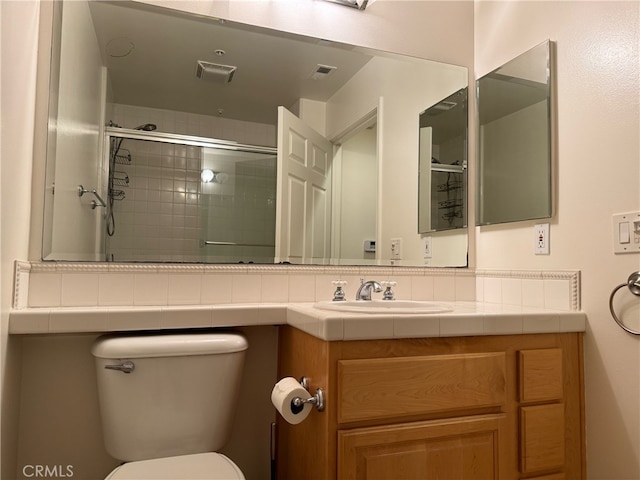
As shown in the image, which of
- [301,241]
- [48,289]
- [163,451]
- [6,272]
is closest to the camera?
[6,272]

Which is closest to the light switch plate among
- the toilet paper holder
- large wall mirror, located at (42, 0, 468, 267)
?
large wall mirror, located at (42, 0, 468, 267)

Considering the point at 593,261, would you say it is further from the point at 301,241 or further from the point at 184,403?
the point at 184,403

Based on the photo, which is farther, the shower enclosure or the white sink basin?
the shower enclosure

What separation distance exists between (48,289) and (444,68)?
5.72ft

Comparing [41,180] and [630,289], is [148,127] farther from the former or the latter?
[630,289]

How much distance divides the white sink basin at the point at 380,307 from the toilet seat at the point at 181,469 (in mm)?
505

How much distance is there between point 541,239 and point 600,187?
276 millimetres

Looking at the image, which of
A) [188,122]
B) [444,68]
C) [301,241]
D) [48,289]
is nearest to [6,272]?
[48,289]

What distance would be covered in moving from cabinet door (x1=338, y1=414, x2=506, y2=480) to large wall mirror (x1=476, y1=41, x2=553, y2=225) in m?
0.79

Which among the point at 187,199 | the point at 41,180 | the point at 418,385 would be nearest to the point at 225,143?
the point at 187,199

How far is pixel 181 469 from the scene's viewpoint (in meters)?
1.18

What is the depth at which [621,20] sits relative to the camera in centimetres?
132

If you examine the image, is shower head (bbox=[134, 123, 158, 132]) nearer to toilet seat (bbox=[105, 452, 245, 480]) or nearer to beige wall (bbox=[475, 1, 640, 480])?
toilet seat (bbox=[105, 452, 245, 480])
